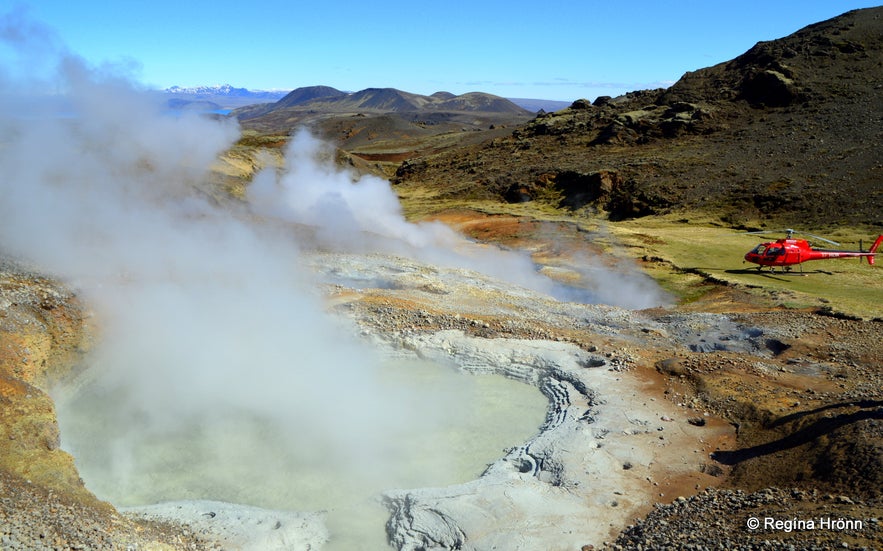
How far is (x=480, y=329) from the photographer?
14.8 metres

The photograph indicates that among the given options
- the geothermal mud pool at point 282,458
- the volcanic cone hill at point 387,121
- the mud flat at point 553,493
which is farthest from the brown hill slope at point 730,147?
the volcanic cone hill at point 387,121

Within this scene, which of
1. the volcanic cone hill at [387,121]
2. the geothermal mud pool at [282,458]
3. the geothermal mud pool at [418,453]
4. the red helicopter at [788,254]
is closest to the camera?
the geothermal mud pool at [418,453]

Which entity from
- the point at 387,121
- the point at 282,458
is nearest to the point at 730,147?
the point at 282,458

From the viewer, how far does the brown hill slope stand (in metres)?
35.5

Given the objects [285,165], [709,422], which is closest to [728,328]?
[709,422]

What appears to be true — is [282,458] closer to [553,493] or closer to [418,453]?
[418,453]

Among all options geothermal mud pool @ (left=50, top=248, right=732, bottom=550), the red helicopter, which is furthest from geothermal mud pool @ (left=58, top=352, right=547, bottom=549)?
the red helicopter

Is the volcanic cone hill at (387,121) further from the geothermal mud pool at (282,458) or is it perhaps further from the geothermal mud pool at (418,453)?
the geothermal mud pool at (282,458)

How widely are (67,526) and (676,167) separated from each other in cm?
4257

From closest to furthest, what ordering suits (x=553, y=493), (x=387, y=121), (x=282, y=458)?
1. (x=553, y=493)
2. (x=282, y=458)
3. (x=387, y=121)

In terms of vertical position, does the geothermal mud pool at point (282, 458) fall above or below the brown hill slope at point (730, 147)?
below

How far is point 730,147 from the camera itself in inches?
1748

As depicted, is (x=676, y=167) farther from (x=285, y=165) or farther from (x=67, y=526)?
(x=67, y=526)

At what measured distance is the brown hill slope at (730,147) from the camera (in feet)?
116
